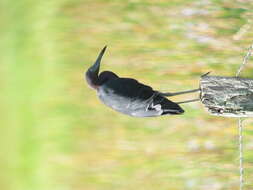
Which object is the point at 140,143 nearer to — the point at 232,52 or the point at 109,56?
the point at 109,56

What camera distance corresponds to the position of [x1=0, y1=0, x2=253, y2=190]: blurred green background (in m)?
2.36

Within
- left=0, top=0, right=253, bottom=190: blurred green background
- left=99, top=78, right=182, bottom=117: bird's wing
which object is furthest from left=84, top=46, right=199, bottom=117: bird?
left=0, top=0, right=253, bottom=190: blurred green background

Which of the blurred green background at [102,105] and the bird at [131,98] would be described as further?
the blurred green background at [102,105]

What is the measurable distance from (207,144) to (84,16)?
39.8 inches

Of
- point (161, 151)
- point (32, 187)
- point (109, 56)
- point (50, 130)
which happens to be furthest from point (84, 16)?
point (32, 187)

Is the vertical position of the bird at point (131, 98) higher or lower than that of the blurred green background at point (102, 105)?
higher

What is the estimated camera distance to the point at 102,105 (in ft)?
9.02

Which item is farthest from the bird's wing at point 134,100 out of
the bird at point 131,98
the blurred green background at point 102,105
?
the blurred green background at point 102,105

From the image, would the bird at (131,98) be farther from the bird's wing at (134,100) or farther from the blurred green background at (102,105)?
the blurred green background at (102,105)

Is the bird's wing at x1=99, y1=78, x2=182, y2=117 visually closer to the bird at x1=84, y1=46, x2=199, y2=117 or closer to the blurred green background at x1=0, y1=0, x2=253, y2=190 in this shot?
the bird at x1=84, y1=46, x2=199, y2=117

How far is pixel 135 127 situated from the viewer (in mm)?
2611

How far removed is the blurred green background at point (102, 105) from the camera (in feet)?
7.75

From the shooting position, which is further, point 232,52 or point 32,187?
point 32,187

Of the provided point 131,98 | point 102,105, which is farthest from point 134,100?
point 102,105
